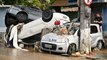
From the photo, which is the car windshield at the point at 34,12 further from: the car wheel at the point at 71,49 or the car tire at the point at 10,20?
the car wheel at the point at 71,49

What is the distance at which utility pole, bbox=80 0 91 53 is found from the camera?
16.5 metres

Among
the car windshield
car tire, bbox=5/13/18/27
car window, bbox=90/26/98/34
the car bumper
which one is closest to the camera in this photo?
the car bumper

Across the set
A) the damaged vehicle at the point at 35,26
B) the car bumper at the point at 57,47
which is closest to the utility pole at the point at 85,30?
the car bumper at the point at 57,47

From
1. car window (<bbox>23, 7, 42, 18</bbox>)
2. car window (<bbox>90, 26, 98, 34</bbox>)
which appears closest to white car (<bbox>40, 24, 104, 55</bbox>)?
car window (<bbox>90, 26, 98, 34</bbox>)

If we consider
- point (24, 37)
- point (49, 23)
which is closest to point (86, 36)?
point (49, 23)

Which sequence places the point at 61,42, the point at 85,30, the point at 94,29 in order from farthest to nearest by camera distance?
the point at 94,29
the point at 85,30
the point at 61,42

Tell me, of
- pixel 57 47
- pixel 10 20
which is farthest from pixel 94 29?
→ pixel 10 20

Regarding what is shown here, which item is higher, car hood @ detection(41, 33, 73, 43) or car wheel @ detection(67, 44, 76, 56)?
car hood @ detection(41, 33, 73, 43)

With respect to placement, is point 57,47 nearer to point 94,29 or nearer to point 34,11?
point 94,29

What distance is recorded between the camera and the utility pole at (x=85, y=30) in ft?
54.2

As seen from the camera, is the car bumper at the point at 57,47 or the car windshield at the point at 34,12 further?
the car windshield at the point at 34,12

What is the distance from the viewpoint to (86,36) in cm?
1661

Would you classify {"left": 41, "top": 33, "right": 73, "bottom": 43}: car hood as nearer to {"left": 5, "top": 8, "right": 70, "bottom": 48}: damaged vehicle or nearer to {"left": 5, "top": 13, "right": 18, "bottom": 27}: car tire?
{"left": 5, "top": 8, "right": 70, "bottom": 48}: damaged vehicle

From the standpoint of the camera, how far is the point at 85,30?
16.6 metres
